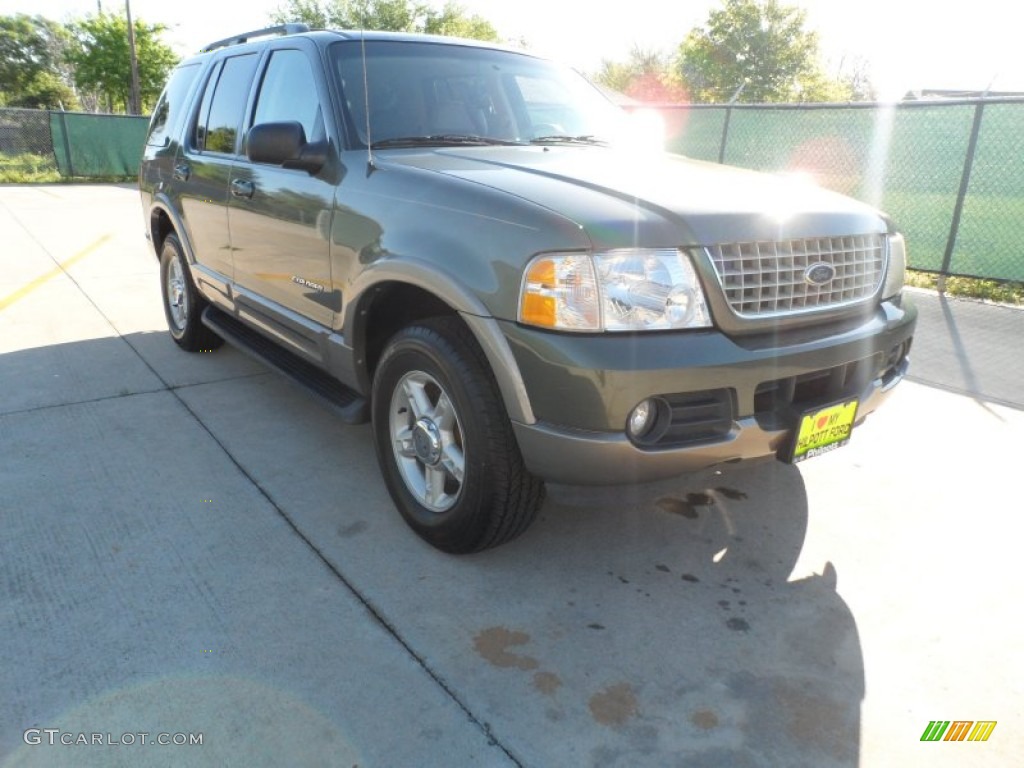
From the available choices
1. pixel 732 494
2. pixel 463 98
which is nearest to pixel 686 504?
pixel 732 494

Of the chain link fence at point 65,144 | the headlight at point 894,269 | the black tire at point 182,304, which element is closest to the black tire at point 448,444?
the headlight at point 894,269

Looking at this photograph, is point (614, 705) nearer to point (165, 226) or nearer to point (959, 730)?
point (959, 730)

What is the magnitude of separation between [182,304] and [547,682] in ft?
13.7

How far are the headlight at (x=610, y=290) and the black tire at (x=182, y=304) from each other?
3365 mm

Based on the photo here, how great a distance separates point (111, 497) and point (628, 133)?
2940 millimetres

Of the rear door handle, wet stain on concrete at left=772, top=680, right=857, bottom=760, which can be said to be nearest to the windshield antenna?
the rear door handle

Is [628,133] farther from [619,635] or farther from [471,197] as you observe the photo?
[619,635]

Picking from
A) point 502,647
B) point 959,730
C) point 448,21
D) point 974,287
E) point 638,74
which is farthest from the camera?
point 638,74

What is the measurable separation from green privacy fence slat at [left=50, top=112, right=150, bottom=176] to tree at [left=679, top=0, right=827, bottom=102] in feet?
113

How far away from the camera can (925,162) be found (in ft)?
26.5

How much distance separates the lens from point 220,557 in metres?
2.81

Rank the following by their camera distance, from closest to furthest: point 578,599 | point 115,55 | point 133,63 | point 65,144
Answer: point 578,599 < point 65,144 < point 133,63 < point 115,55

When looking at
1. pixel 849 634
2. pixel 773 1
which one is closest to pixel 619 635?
pixel 849 634

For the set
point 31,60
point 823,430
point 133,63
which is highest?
point 31,60
